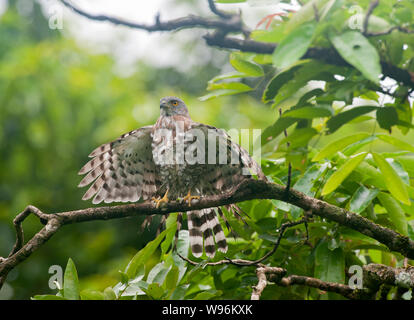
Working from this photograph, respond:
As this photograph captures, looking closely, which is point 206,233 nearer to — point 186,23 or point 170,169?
point 170,169

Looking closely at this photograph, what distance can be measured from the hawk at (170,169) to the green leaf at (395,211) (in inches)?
34.2

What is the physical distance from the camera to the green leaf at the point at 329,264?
2.11 meters

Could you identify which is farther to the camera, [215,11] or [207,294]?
[207,294]

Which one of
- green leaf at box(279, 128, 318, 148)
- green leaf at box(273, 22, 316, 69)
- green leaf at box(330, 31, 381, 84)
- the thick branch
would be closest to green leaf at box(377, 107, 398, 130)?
green leaf at box(279, 128, 318, 148)

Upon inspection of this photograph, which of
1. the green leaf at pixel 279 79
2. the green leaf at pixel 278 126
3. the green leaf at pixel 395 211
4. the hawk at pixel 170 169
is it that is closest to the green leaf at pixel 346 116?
the green leaf at pixel 278 126

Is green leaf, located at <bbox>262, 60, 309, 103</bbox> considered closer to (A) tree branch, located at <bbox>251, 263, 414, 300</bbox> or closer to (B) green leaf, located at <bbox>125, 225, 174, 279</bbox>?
(A) tree branch, located at <bbox>251, 263, 414, 300</bbox>

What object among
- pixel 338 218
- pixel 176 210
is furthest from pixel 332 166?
pixel 176 210

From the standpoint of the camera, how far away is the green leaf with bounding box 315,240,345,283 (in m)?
2.11

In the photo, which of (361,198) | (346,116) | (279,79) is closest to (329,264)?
(361,198)

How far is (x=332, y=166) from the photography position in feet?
6.93

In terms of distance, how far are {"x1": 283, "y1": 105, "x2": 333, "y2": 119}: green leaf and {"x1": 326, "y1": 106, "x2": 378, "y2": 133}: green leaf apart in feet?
0.49

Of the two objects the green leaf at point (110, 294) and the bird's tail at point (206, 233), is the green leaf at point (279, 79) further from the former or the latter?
the green leaf at point (110, 294)

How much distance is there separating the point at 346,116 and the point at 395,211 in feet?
1.68

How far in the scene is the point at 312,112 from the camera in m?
1.68
